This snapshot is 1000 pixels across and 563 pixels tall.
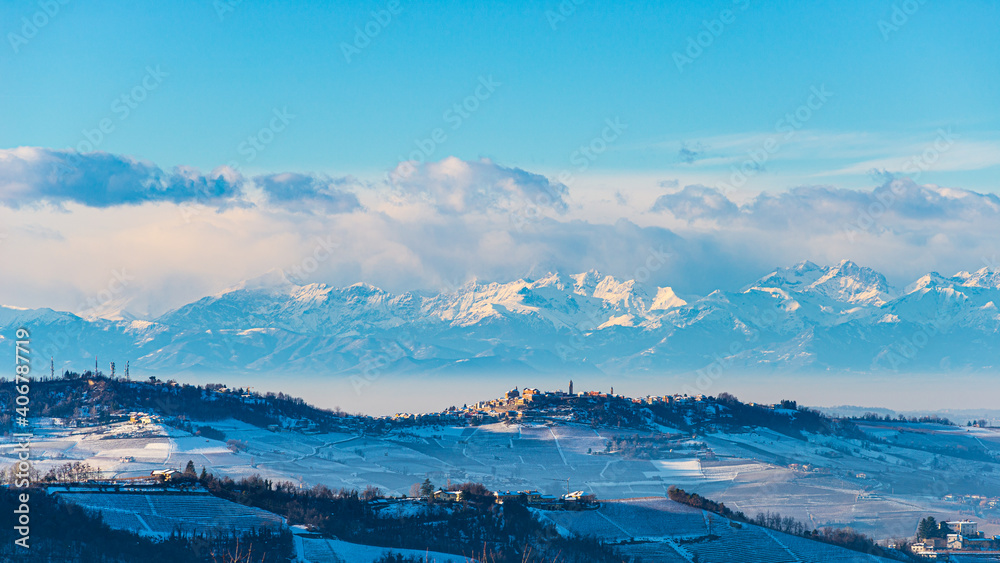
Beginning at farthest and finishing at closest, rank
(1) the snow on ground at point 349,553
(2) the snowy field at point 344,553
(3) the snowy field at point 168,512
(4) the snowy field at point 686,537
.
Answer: (4) the snowy field at point 686,537 < (3) the snowy field at point 168,512 < (1) the snow on ground at point 349,553 < (2) the snowy field at point 344,553

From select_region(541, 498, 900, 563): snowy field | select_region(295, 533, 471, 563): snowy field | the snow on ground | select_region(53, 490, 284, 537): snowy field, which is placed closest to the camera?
select_region(295, 533, 471, 563): snowy field

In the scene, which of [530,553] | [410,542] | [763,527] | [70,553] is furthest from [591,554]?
[70,553]

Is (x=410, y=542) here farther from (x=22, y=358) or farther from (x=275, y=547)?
(x=22, y=358)

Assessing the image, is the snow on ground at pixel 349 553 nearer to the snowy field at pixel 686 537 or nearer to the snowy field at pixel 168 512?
the snowy field at pixel 168 512

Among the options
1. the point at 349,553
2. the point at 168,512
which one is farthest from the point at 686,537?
the point at 168,512

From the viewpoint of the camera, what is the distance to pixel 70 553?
135 metres

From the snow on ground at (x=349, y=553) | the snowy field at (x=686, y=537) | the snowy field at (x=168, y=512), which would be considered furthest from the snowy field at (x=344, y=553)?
the snowy field at (x=686, y=537)

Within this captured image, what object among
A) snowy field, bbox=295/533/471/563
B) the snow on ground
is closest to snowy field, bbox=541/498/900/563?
the snow on ground

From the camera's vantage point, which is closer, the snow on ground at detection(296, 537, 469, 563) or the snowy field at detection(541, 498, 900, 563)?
the snow on ground at detection(296, 537, 469, 563)

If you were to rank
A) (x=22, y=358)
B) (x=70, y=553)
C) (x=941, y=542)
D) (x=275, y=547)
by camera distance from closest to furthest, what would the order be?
1. (x=22, y=358)
2. (x=70, y=553)
3. (x=275, y=547)
4. (x=941, y=542)

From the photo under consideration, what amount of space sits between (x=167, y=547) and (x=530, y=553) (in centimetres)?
4155

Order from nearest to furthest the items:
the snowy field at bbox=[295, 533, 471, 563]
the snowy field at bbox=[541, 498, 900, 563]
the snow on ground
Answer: the snowy field at bbox=[295, 533, 471, 563] < the snow on ground < the snowy field at bbox=[541, 498, 900, 563]

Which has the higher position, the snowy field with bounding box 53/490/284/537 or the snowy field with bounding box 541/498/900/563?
the snowy field with bounding box 53/490/284/537

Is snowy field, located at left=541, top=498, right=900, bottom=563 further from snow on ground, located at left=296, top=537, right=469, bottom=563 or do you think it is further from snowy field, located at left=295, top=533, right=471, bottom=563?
snowy field, located at left=295, top=533, right=471, bottom=563
